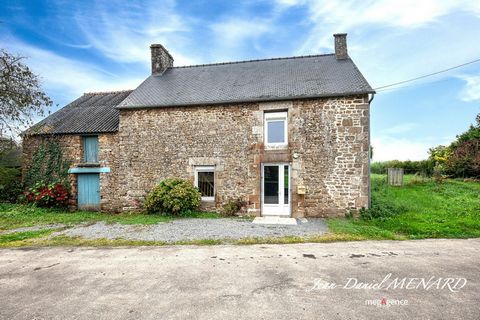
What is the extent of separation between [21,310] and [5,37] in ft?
38.2

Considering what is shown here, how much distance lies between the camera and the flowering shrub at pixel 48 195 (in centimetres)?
1030

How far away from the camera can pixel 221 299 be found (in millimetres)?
3236

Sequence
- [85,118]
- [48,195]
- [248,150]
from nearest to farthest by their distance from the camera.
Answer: [248,150]
[48,195]
[85,118]

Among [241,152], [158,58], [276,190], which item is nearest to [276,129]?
[241,152]

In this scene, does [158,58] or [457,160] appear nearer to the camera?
[158,58]

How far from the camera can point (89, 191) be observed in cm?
1094

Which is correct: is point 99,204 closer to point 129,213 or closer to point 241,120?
point 129,213

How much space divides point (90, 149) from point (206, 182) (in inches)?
232

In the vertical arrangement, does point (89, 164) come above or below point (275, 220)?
above

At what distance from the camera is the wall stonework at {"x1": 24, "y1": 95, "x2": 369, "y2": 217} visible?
8.73 meters

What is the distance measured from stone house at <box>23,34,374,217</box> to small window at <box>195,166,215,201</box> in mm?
42

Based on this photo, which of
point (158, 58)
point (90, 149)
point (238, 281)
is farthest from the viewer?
point (158, 58)

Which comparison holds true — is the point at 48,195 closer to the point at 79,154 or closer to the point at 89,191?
the point at 89,191

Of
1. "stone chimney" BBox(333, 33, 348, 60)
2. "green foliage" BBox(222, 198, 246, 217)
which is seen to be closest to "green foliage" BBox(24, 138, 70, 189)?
"green foliage" BBox(222, 198, 246, 217)
